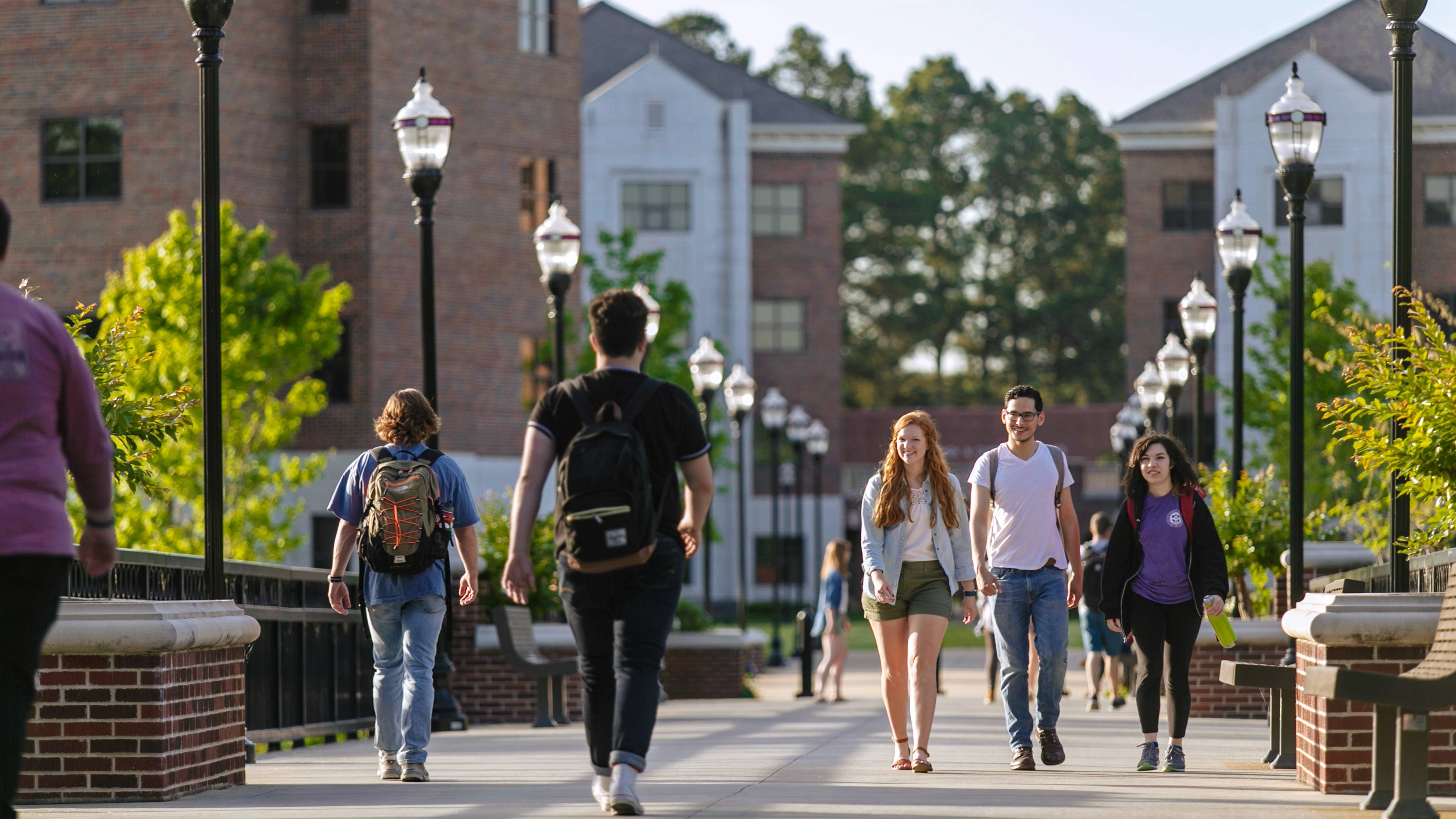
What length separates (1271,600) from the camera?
1777 cm

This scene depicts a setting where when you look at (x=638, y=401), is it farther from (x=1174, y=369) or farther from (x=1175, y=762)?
(x=1174, y=369)

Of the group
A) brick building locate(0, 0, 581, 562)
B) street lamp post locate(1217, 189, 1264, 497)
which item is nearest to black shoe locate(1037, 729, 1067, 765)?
street lamp post locate(1217, 189, 1264, 497)

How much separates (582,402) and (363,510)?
2546 mm

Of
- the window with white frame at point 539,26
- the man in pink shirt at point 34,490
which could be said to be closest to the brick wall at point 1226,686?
the man in pink shirt at point 34,490

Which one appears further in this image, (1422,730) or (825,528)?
(825,528)

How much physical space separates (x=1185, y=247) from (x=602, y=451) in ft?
178

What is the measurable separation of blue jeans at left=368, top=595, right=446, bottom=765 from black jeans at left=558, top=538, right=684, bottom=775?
2.25m

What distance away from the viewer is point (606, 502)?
672 cm

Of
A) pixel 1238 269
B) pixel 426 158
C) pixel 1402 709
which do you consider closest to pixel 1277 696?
pixel 1402 709

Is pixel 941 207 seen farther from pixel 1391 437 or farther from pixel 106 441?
pixel 106 441

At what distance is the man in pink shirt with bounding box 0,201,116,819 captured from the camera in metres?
5.40

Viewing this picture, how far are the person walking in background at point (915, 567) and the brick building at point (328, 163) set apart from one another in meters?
28.5

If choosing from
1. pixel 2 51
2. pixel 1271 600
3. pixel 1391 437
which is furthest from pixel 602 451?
pixel 2 51

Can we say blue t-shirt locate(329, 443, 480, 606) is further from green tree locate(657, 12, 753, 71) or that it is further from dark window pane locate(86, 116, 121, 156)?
green tree locate(657, 12, 753, 71)
